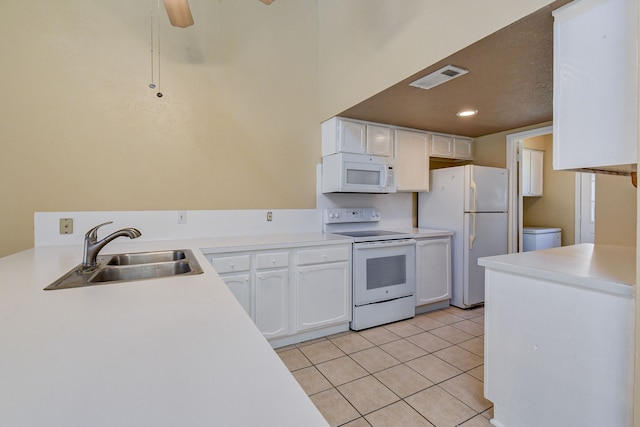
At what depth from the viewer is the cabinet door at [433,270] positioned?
3.20 metres

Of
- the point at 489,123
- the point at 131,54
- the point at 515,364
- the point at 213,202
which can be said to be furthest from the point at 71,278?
the point at 489,123

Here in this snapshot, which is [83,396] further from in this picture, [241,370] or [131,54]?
[131,54]

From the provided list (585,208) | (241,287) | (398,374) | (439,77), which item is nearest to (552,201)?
(585,208)

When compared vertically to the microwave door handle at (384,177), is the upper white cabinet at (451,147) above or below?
above

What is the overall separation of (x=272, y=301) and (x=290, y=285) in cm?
19

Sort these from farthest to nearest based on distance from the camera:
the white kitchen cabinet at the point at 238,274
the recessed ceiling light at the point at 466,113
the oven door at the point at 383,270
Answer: the recessed ceiling light at the point at 466,113, the oven door at the point at 383,270, the white kitchen cabinet at the point at 238,274

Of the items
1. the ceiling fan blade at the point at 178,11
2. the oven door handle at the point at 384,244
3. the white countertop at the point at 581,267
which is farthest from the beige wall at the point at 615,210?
the ceiling fan blade at the point at 178,11

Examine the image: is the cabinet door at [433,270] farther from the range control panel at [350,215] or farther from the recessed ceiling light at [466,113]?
the recessed ceiling light at [466,113]

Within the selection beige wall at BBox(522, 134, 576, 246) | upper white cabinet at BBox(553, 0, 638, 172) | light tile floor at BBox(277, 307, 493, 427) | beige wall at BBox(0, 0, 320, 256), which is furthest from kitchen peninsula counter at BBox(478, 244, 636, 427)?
beige wall at BBox(522, 134, 576, 246)

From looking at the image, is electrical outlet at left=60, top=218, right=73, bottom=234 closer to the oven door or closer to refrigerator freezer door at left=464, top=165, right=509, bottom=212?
the oven door

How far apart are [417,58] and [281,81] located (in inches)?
57.8

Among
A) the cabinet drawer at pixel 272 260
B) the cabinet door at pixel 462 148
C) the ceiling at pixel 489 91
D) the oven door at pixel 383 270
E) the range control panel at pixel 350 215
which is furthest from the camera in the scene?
the cabinet door at pixel 462 148

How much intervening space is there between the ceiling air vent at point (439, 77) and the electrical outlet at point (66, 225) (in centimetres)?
271

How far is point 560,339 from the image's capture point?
51.9 inches
